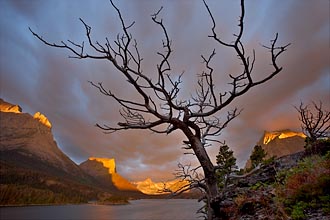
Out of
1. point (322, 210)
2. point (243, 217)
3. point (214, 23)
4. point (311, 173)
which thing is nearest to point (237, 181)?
point (243, 217)

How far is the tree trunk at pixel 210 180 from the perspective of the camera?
6934mm

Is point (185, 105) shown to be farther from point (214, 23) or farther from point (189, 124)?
point (214, 23)

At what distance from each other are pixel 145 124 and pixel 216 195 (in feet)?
8.59

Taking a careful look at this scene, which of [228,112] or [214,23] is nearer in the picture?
[214,23]

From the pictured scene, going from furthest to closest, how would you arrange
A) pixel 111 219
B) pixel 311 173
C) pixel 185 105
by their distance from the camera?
1. pixel 111 219
2. pixel 185 105
3. pixel 311 173

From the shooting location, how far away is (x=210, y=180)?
23.7ft

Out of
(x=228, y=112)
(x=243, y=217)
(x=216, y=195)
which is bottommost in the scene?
(x=243, y=217)

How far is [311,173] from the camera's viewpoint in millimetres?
5750

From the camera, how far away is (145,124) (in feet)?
23.8

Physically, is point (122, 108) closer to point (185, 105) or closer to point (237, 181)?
point (185, 105)

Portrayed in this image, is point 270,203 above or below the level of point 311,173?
below

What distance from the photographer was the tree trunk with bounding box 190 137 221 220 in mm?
6934

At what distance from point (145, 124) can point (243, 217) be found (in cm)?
327

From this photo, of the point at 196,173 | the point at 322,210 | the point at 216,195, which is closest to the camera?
the point at 322,210
